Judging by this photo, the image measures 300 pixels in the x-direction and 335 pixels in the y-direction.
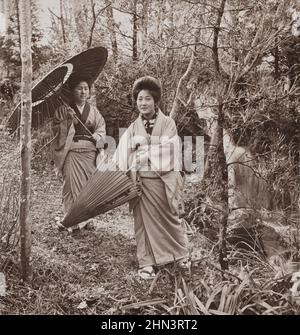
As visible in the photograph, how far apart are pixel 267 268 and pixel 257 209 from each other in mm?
727

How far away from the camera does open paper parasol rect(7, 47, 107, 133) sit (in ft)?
13.6

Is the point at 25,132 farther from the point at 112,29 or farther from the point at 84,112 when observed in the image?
the point at 112,29

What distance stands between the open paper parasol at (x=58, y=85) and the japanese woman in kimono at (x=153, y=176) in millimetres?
456

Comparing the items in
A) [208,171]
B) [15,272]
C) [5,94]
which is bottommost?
[15,272]

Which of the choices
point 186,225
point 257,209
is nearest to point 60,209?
point 186,225

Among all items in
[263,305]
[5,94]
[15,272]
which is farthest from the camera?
[5,94]

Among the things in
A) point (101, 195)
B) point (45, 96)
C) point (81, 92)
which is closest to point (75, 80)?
point (81, 92)

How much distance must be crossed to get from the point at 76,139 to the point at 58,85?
0.50m

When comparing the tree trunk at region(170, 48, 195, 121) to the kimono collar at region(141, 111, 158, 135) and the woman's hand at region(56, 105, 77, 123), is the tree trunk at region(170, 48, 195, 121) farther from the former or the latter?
the woman's hand at region(56, 105, 77, 123)

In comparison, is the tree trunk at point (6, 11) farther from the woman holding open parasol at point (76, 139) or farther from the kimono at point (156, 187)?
the kimono at point (156, 187)

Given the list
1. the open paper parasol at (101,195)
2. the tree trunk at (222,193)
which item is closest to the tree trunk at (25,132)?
the open paper parasol at (101,195)

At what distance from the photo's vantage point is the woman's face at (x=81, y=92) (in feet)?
14.2

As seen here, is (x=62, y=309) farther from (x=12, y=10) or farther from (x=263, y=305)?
(x=12, y=10)

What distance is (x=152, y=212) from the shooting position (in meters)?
4.14
